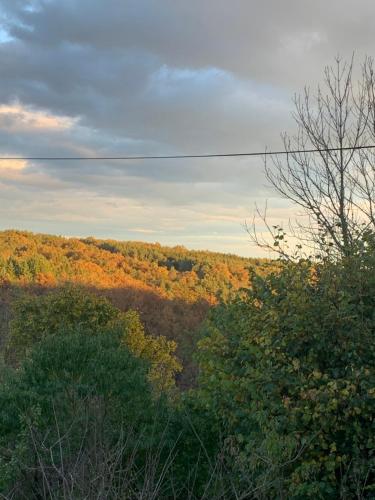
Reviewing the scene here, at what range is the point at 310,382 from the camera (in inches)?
219

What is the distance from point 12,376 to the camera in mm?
9086

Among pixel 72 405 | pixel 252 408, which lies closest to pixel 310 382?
pixel 252 408

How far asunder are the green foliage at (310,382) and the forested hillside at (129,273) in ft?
75.1

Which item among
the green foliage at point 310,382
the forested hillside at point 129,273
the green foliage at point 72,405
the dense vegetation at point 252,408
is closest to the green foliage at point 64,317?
the green foliage at point 72,405

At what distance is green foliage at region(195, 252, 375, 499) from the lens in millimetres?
5414

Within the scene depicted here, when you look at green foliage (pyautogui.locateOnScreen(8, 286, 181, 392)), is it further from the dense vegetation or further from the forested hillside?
the forested hillside

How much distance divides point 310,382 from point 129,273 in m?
68.7

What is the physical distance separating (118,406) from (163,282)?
59012 mm

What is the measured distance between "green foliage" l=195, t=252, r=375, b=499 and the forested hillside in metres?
22.9

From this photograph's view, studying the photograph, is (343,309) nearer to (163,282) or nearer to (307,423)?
(307,423)

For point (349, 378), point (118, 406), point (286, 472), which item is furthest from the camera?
point (118, 406)

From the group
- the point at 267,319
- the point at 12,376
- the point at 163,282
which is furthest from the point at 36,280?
the point at 267,319

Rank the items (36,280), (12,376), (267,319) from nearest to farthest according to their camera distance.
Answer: (267,319)
(12,376)
(36,280)

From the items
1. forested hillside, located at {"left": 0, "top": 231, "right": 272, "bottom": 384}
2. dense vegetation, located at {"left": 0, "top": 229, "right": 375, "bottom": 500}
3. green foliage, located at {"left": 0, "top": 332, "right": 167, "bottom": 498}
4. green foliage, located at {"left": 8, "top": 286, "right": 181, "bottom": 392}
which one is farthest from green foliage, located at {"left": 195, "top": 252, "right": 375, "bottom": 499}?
forested hillside, located at {"left": 0, "top": 231, "right": 272, "bottom": 384}
